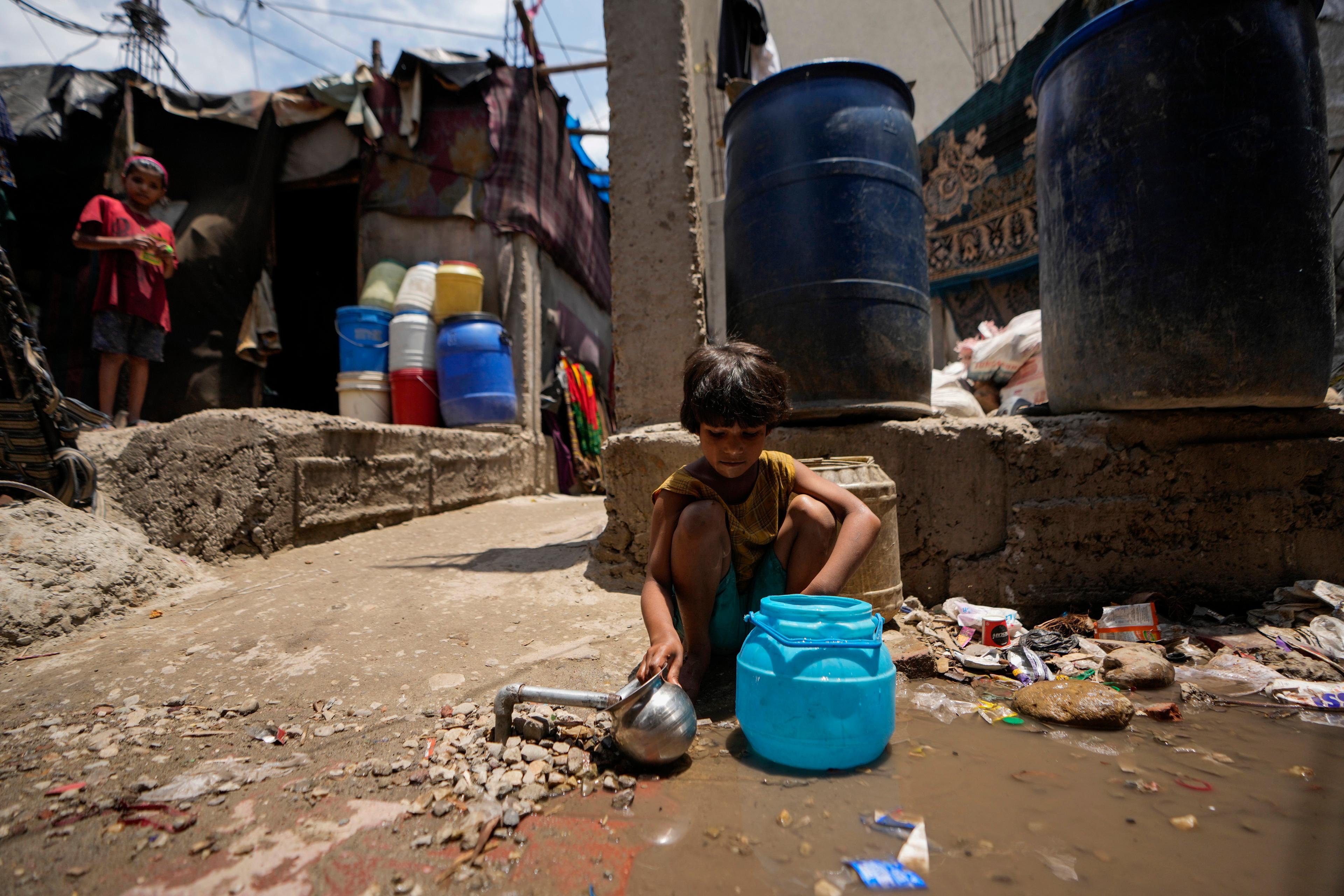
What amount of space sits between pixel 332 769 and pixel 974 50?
9.76 metres

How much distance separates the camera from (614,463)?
269 cm

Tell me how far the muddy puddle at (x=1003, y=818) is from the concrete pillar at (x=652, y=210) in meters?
1.90

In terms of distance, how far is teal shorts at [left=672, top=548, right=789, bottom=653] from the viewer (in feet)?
5.28

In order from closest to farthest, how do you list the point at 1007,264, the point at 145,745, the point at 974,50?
the point at 145,745 < the point at 1007,264 < the point at 974,50

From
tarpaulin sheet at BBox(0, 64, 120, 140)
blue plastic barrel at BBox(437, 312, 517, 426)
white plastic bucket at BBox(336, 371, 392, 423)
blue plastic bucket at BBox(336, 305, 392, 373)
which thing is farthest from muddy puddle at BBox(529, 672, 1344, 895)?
tarpaulin sheet at BBox(0, 64, 120, 140)

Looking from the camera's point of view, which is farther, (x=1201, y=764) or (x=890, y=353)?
(x=890, y=353)

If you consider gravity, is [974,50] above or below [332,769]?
above

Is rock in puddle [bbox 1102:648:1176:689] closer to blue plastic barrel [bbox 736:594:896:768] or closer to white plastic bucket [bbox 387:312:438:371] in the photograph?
blue plastic barrel [bbox 736:594:896:768]

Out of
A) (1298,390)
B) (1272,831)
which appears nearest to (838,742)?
(1272,831)

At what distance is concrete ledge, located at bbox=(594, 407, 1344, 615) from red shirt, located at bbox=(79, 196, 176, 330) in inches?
150

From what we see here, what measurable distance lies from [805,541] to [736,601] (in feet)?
0.74

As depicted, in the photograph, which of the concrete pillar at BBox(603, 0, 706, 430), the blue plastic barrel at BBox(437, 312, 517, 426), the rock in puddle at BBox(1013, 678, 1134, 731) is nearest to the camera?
the rock in puddle at BBox(1013, 678, 1134, 731)

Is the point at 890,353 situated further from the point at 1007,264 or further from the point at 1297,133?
the point at 1007,264

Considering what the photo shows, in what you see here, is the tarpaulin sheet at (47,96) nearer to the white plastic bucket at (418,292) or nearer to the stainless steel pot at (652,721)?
the white plastic bucket at (418,292)
